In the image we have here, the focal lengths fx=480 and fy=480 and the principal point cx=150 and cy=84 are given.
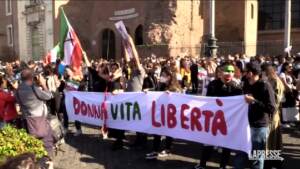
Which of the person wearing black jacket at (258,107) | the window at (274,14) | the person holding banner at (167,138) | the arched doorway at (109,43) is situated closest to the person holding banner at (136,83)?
the person holding banner at (167,138)

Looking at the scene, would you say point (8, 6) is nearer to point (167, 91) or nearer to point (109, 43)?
point (109, 43)

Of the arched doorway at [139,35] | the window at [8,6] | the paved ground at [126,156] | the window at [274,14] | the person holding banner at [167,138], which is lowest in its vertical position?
the paved ground at [126,156]

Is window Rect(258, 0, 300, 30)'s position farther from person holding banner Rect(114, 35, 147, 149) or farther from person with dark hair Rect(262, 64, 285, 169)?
person with dark hair Rect(262, 64, 285, 169)

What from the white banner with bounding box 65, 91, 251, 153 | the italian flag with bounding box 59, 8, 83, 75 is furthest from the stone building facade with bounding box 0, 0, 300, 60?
the white banner with bounding box 65, 91, 251, 153

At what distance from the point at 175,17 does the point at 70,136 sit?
22980mm

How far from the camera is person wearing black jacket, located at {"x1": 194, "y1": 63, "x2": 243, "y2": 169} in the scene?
23.0 ft

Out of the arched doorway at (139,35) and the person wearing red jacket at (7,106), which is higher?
the arched doorway at (139,35)

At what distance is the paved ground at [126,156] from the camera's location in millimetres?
8367

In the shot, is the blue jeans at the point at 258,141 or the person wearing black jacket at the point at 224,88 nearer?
the blue jeans at the point at 258,141

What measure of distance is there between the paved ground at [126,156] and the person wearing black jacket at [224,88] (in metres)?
0.53

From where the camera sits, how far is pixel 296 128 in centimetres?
1124

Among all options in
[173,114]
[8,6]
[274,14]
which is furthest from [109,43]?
[173,114]

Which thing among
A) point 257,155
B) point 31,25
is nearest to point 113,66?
point 257,155

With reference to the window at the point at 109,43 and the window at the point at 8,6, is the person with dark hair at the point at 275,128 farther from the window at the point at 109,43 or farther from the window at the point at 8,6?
the window at the point at 8,6
